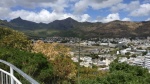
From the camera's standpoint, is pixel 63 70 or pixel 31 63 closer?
pixel 31 63

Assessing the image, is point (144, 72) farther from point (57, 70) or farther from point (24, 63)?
point (24, 63)

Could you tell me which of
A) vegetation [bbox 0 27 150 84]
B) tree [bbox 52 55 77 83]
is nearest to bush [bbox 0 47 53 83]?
vegetation [bbox 0 27 150 84]

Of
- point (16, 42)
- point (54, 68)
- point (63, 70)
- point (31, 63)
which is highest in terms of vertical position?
point (16, 42)

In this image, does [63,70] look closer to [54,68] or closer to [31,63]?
[54,68]

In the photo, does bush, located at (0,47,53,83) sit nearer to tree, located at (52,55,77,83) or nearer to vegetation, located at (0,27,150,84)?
vegetation, located at (0,27,150,84)

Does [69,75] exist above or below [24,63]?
below

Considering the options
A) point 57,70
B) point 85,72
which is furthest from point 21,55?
point 85,72

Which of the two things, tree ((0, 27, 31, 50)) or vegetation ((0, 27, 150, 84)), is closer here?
vegetation ((0, 27, 150, 84))

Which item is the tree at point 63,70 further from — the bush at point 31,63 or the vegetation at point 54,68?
the bush at point 31,63

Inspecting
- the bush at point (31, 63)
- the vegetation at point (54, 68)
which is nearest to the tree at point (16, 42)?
the vegetation at point (54, 68)

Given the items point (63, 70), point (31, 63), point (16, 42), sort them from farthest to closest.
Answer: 1. point (16, 42)
2. point (63, 70)
3. point (31, 63)

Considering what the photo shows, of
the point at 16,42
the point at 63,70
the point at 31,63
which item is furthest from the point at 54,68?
the point at 16,42
